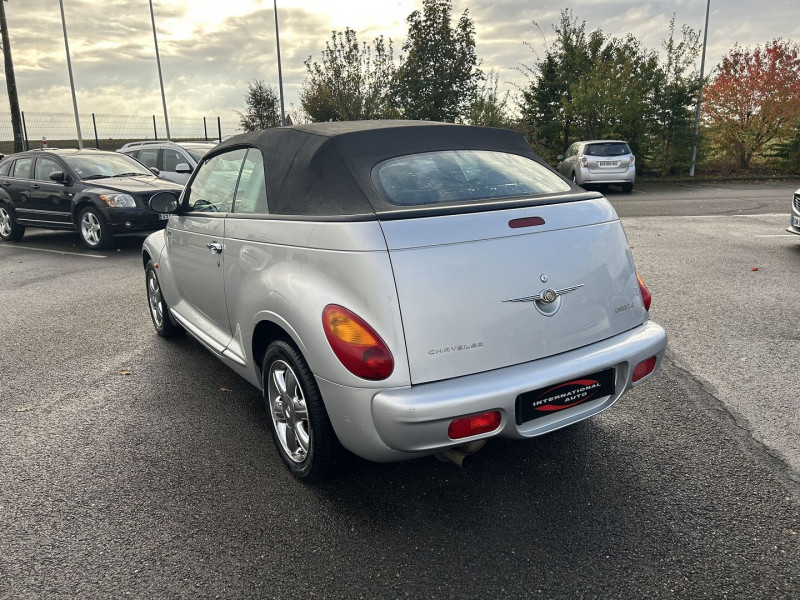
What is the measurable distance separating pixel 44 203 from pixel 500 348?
36.0 ft

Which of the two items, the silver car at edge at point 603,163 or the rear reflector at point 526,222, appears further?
the silver car at edge at point 603,163

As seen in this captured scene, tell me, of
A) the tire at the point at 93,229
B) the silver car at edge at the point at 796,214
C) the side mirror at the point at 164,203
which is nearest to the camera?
the side mirror at the point at 164,203

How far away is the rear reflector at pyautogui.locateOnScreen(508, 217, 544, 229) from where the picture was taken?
2.71m

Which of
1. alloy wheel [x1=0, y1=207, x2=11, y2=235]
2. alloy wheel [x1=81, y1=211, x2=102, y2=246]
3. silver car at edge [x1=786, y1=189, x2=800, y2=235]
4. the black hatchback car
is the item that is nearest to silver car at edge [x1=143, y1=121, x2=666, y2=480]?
silver car at edge [x1=786, y1=189, x2=800, y2=235]

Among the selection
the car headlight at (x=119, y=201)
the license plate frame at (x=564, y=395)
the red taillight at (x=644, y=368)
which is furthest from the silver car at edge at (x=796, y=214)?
the car headlight at (x=119, y=201)

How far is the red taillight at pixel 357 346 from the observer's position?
8.04ft

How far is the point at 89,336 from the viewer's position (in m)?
5.63

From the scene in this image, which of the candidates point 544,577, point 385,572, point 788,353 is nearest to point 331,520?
point 385,572

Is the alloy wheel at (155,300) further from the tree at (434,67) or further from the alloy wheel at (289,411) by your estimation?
the tree at (434,67)

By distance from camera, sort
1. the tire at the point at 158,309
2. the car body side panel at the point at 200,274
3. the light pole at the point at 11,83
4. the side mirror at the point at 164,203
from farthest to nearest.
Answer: the light pole at the point at 11,83 → the tire at the point at 158,309 → the side mirror at the point at 164,203 → the car body side panel at the point at 200,274

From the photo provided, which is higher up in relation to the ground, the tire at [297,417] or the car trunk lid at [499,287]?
the car trunk lid at [499,287]

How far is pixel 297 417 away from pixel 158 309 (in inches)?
116

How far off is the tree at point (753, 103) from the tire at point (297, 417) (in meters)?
26.4

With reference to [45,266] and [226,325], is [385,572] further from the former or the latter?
[45,266]
